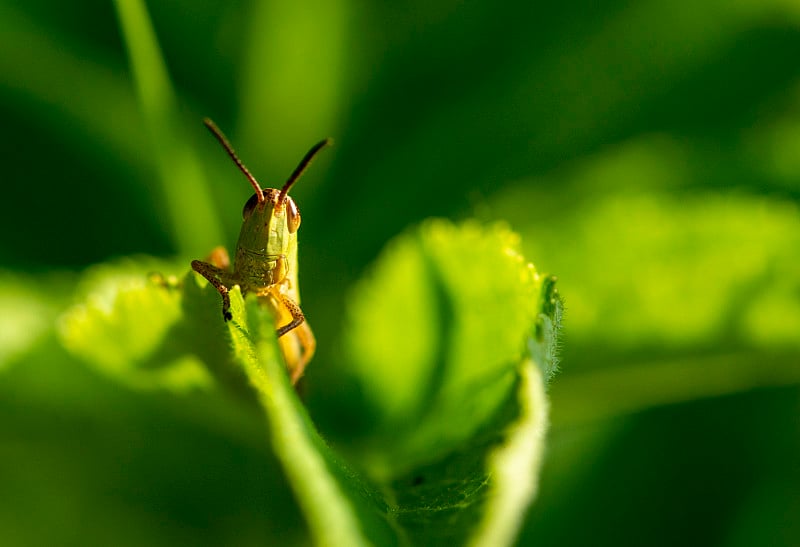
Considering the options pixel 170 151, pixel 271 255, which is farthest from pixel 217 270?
pixel 170 151

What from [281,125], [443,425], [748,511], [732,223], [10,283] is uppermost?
[281,125]

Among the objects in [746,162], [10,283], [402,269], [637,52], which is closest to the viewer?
[402,269]

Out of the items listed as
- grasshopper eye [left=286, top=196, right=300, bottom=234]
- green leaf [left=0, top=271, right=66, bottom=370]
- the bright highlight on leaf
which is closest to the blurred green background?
green leaf [left=0, top=271, right=66, bottom=370]

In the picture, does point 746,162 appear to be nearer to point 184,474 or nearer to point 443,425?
point 443,425

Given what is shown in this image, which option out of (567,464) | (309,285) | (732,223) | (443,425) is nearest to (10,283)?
(309,285)

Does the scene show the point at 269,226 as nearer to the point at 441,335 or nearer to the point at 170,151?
the point at 170,151
